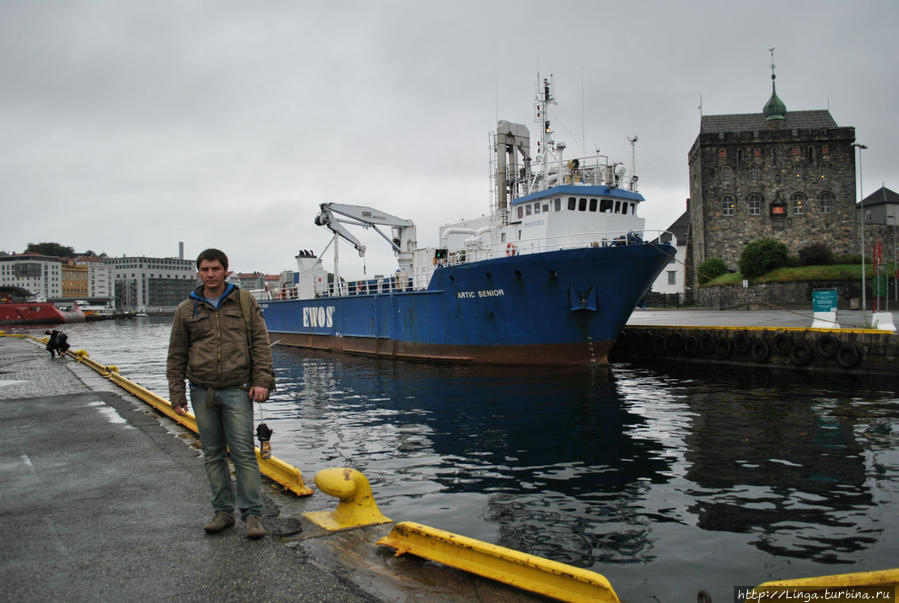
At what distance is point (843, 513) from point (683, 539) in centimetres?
197

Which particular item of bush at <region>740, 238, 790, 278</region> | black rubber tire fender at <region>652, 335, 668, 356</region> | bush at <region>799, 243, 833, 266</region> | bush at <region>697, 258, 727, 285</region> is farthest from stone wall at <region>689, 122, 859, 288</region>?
black rubber tire fender at <region>652, 335, 668, 356</region>

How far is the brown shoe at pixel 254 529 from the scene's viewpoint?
4031 mm

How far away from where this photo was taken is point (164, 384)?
56.1 feet

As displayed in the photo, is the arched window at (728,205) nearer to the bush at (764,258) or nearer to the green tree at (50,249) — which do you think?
the bush at (764,258)

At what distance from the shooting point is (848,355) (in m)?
16.4

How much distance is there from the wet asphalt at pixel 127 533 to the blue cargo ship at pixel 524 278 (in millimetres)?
12387

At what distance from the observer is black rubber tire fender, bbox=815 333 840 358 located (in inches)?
661

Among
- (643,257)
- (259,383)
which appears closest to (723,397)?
(643,257)

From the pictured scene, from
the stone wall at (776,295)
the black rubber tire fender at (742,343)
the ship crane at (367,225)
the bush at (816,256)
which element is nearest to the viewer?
the black rubber tire fender at (742,343)

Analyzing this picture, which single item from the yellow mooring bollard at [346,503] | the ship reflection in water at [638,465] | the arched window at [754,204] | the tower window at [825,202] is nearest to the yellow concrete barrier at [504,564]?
the yellow mooring bollard at [346,503]

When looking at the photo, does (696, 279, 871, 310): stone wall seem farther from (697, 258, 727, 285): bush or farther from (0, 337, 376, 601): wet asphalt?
(0, 337, 376, 601): wet asphalt

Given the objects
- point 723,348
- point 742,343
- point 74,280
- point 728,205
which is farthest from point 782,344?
point 74,280

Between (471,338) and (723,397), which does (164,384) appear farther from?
(723,397)

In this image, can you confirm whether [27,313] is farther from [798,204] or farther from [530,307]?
[798,204]
